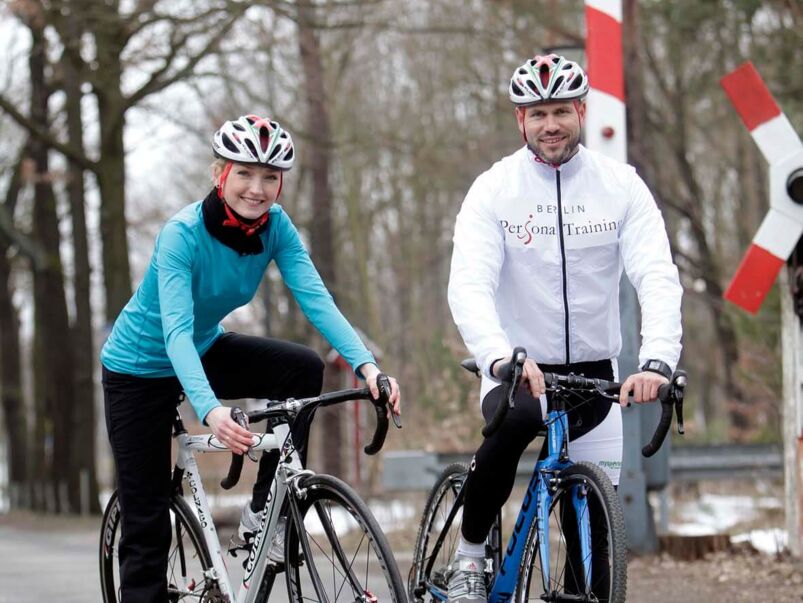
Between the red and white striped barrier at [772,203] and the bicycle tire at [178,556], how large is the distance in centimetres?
402

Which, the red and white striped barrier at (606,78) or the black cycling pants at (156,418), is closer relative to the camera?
the black cycling pants at (156,418)

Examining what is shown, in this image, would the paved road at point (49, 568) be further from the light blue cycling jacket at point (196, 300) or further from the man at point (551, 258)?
the man at point (551, 258)

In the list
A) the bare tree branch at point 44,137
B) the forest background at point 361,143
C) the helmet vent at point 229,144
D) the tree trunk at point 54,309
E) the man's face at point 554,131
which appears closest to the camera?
the man's face at point 554,131

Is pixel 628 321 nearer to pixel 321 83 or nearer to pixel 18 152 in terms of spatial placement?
pixel 321 83

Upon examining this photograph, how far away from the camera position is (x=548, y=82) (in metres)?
5.00

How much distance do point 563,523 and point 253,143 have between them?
5.46 feet

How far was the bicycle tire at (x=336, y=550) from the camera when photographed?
4.58m

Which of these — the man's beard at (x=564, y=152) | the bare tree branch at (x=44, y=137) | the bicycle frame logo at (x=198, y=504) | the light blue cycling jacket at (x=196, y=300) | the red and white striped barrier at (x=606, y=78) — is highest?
the bare tree branch at (x=44, y=137)

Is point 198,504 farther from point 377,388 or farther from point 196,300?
point 377,388

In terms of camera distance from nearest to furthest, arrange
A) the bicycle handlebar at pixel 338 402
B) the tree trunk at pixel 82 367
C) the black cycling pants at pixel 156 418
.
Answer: the bicycle handlebar at pixel 338 402
the black cycling pants at pixel 156 418
the tree trunk at pixel 82 367

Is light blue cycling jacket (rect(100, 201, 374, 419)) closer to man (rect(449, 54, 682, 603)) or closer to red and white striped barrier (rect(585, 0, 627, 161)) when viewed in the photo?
man (rect(449, 54, 682, 603))

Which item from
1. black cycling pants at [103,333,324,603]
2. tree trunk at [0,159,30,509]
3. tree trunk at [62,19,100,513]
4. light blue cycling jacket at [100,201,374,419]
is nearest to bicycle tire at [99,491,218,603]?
black cycling pants at [103,333,324,603]

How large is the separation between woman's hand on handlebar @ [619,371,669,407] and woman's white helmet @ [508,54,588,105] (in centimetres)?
108

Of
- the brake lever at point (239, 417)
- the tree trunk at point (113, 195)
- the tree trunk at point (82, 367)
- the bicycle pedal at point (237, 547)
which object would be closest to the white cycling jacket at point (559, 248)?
the brake lever at point (239, 417)
